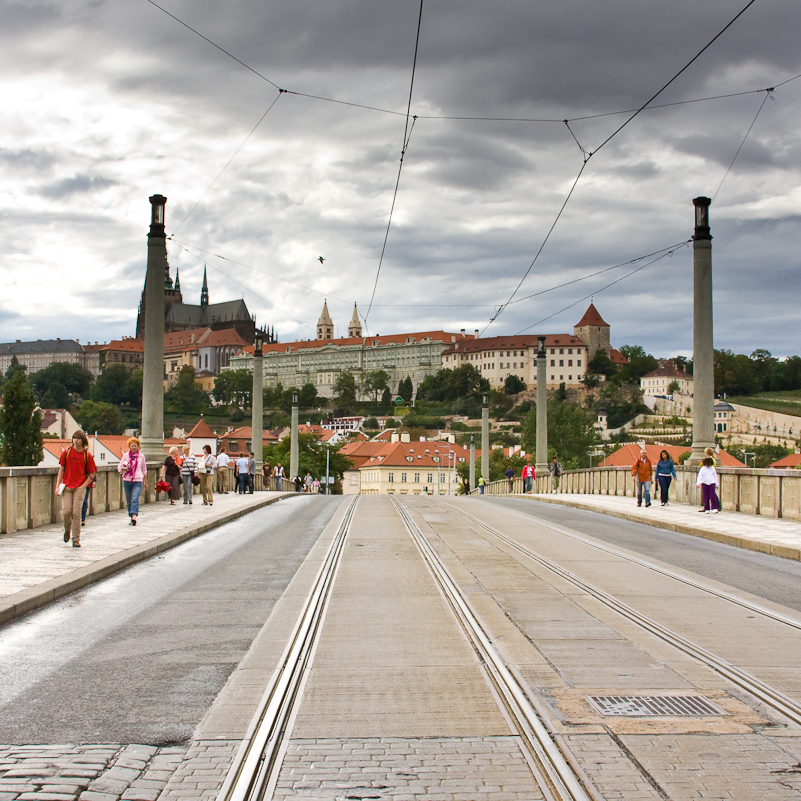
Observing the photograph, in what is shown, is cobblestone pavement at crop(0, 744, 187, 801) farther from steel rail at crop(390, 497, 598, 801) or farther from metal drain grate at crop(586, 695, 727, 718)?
metal drain grate at crop(586, 695, 727, 718)

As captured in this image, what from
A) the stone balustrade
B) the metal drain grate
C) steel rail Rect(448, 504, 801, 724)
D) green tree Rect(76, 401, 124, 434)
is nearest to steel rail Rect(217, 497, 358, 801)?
the metal drain grate

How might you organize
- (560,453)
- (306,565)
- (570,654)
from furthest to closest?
1. (560,453)
2. (306,565)
3. (570,654)

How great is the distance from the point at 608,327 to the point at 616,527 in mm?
184063

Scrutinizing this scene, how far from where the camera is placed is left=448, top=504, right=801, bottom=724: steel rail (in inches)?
217

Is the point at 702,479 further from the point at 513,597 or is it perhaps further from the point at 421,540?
the point at 513,597

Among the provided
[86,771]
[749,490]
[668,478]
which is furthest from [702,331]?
[86,771]

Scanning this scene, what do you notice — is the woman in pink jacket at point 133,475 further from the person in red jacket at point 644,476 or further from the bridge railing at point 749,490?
the person in red jacket at point 644,476

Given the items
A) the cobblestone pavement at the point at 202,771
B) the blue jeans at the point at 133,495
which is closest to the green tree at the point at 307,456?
the blue jeans at the point at 133,495

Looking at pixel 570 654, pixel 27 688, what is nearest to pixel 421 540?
pixel 570 654

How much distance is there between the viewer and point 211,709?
540 centimetres

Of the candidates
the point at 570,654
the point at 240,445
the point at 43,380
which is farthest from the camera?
the point at 43,380

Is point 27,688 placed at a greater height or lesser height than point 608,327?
lesser

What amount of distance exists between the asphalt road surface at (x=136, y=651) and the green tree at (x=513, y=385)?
178m

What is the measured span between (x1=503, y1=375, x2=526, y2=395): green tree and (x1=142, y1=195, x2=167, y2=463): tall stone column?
6612 inches
